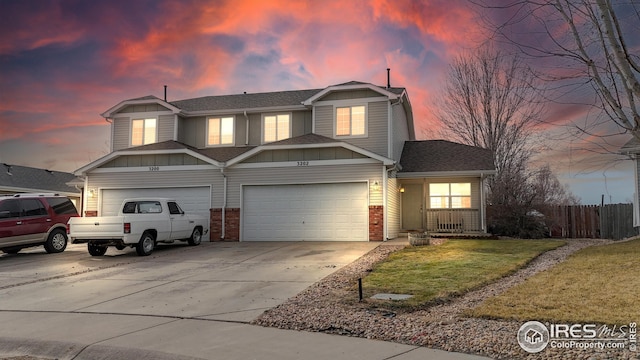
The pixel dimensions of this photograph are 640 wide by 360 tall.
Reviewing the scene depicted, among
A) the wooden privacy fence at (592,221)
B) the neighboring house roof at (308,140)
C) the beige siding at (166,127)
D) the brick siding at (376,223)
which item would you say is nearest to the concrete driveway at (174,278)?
the brick siding at (376,223)

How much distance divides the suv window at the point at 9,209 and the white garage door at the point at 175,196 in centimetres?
510

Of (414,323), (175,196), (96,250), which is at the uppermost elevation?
(175,196)

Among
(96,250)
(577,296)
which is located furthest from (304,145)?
(577,296)

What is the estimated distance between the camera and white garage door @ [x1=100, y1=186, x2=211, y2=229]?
19781mm

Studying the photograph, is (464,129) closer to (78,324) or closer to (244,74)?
(244,74)

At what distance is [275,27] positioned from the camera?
1733 cm

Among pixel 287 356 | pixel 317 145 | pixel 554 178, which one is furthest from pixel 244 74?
pixel 554 178

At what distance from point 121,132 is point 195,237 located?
8.80m

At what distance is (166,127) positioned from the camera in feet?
74.7

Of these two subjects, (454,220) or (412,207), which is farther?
(412,207)

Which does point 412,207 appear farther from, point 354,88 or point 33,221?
point 33,221

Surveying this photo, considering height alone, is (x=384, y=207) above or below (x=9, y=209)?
above

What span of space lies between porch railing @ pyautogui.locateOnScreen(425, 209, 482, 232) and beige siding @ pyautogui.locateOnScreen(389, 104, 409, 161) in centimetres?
315

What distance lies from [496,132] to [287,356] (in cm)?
2795
